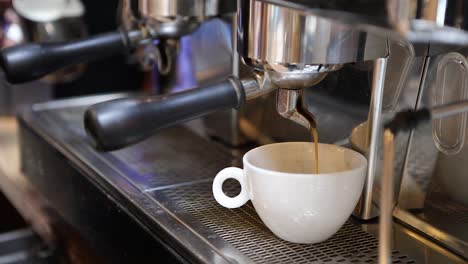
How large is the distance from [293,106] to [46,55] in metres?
0.31

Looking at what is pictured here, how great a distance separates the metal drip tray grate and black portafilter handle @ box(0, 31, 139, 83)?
0.20m

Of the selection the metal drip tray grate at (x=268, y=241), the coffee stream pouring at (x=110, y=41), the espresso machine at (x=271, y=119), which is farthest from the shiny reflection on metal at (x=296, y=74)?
the coffee stream pouring at (x=110, y=41)

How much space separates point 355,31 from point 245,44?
0.08 metres

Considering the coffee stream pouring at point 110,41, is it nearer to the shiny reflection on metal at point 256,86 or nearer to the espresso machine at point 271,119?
the espresso machine at point 271,119

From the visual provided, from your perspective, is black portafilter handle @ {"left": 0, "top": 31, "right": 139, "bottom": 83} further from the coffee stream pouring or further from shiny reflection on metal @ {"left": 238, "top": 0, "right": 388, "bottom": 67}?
shiny reflection on metal @ {"left": 238, "top": 0, "right": 388, "bottom": 67}

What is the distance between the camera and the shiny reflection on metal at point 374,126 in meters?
0.52

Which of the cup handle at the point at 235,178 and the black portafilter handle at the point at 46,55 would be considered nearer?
the cup handle at the point at 235,178

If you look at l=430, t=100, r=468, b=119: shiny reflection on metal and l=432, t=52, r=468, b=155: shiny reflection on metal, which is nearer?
l=430, t=100, r=468, b=119: shiny reflection on metal

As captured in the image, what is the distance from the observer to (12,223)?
2.95ft

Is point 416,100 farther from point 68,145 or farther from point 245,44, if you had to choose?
point 68,145

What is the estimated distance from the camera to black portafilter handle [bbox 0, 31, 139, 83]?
0.69 m

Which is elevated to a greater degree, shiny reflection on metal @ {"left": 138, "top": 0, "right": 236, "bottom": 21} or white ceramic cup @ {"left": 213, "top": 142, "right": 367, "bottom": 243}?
shiny reflection on metal @ {"left": 138, "top": 0, "right": 236, "bottom": 21}

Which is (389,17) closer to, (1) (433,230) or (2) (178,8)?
(1) (433,230)

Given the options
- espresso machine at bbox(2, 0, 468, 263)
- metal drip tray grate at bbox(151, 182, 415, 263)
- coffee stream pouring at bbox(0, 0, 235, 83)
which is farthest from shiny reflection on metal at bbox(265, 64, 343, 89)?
coffee stream pouring at bbox(0, 0, 235, 83)
